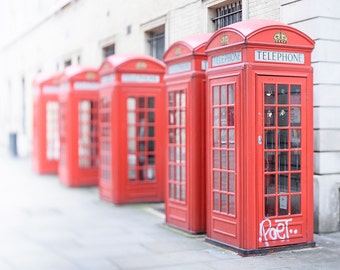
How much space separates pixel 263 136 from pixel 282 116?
37 cm

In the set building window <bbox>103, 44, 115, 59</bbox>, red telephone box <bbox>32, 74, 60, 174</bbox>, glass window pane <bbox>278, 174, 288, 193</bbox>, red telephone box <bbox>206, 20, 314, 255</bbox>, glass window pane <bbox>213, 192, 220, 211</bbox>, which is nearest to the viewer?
red telephone box <bbox>206, 20, 314, 255</bbox>

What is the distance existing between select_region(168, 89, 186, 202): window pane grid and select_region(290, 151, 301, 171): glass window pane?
1.83 meters

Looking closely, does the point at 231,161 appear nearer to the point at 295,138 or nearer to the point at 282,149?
the point at 282,149

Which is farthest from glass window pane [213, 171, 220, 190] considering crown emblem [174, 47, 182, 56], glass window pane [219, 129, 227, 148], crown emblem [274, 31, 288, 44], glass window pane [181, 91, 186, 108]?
crown emblem [174, 47, 182, 56]

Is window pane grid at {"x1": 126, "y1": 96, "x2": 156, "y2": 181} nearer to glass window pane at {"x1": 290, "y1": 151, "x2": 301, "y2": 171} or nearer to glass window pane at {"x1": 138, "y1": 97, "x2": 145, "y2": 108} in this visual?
glass window pane at {"x1": 138, "y1": 97, "x2": 145, "y2": 108}

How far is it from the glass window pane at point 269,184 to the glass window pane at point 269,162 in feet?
0.24

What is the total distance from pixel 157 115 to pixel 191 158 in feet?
10.3

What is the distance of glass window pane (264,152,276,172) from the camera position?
23.5ft

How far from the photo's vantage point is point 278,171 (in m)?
7.24

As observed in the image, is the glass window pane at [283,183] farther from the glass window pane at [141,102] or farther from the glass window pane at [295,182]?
the glass window pane at [141,102]

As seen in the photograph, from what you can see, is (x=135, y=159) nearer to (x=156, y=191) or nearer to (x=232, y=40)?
(x=156, y=191)

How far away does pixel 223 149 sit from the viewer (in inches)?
296

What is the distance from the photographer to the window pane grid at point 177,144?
28.4ft

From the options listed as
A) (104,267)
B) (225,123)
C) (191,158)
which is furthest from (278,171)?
(104,267)
